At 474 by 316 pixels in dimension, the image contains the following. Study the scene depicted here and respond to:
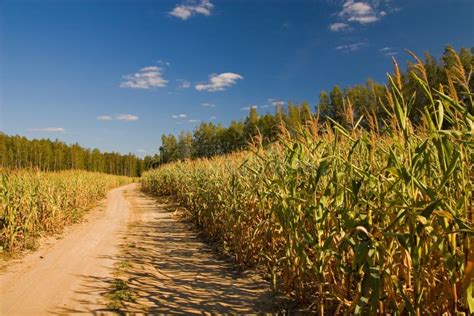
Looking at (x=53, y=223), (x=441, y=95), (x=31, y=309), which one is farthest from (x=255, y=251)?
(x=53, y=223)

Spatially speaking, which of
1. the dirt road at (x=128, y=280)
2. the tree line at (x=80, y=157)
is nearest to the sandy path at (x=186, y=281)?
the dirt road at (x=128, y=280)

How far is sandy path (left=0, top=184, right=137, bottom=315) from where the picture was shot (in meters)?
3.98

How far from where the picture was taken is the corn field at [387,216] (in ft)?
6.32

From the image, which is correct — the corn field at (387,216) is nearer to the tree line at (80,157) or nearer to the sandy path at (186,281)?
the sandy path at (186,281)

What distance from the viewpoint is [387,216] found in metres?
2.55

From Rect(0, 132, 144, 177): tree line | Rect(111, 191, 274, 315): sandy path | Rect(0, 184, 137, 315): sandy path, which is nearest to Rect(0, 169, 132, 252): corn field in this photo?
Rect(0, 184, 137, 315): sandy path

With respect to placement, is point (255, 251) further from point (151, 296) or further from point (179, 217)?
point (179, 217)

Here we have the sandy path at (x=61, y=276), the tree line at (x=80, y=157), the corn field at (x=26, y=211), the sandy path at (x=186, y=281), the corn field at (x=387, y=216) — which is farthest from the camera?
the tree line at (x=80, y=157)

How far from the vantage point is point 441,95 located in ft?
5.84

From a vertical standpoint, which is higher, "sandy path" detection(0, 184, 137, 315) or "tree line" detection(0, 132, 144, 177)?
"tree line" detection(0, 132, 144, 177)

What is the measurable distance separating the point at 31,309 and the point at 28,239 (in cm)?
364

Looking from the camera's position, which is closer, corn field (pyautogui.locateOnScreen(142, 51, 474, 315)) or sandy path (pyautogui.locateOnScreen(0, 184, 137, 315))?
corn field (pyautogui.locateOnScreen(142, 51, 474, 315))

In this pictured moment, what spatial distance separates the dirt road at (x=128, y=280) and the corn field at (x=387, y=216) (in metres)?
0.58

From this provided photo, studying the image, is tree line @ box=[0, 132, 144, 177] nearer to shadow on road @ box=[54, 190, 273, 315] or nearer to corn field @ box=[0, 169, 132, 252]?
corn field @ box=[0, 169, 132, 252]
